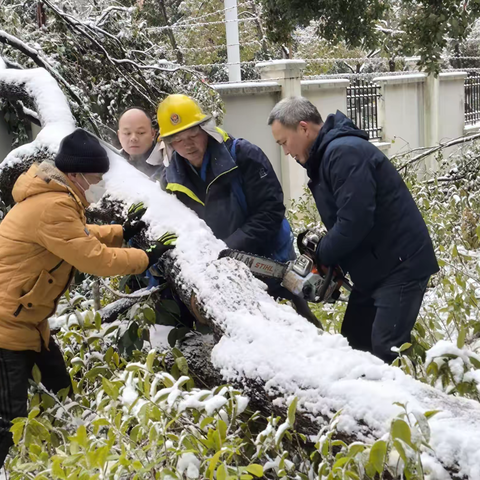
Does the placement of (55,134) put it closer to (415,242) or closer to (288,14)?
(415,242)

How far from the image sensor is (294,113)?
269 cm

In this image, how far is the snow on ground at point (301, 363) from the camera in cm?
144

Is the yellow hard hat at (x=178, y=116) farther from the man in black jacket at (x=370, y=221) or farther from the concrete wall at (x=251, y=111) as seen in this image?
the concrete wall at (x=251, y=111)

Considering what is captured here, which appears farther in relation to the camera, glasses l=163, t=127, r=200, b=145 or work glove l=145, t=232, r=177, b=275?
glasses l=163, t=127, r=200, b=145

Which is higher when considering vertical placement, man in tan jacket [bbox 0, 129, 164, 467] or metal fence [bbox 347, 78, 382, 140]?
man in tan jacket [bbox 0, 129, 164, 467]

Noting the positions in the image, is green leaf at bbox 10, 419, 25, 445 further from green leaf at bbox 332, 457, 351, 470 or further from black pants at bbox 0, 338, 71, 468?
green leaf at bbox 332, 457, 351, 470

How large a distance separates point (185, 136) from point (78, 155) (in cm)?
58

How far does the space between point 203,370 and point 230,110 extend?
6.44m

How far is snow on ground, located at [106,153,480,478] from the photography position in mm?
1440

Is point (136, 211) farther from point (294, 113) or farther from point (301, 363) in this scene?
point (301, 363)

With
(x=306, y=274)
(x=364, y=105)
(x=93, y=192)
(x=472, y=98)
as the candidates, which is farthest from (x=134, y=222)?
(x=472, y=98)

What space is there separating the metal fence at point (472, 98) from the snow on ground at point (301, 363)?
14943mm

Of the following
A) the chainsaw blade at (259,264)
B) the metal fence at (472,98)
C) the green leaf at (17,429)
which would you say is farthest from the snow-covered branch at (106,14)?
the metal fence at (472,98)

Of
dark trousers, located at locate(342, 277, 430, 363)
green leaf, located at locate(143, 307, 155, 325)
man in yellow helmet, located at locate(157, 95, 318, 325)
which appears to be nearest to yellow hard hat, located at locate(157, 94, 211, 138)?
man in yellow helmet, located at locate(157, 95, 318, 325)
